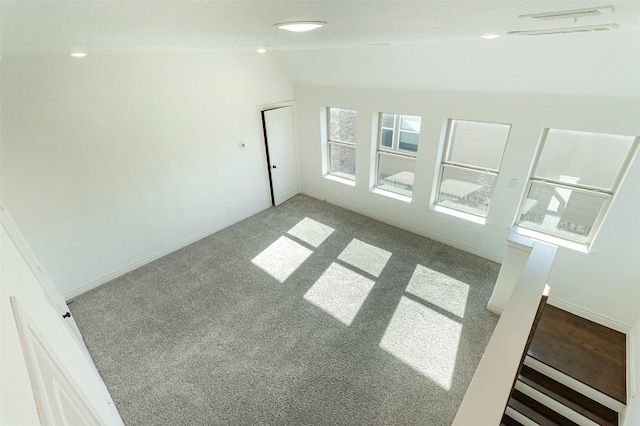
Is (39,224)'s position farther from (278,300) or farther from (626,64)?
(626,64)

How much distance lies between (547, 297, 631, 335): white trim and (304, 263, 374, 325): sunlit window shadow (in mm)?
2401

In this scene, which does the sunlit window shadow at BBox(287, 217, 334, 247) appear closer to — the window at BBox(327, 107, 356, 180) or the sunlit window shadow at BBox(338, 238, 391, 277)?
the sunlit window shadow at BBox(338, 238, 391, 277)

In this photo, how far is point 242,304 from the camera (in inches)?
142

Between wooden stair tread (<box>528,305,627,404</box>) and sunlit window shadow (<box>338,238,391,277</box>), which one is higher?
sunlit window shadow (<box>338,238,391,277</box>)

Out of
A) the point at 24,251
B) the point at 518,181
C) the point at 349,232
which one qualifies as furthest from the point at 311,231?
the point at 24,251

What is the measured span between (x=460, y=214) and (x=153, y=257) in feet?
16.0

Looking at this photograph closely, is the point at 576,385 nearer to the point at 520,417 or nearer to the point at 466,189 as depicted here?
the point at 520,417

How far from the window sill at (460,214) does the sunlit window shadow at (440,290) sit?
102 centimetres

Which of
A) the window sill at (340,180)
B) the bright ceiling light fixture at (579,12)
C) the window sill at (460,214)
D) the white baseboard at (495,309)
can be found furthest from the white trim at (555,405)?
the window sill at (340,180)

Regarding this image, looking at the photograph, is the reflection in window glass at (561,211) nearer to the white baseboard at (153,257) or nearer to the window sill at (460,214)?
the window sill at (460,214)

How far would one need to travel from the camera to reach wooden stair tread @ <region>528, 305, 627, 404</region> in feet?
8.98

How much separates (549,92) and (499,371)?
311 cm

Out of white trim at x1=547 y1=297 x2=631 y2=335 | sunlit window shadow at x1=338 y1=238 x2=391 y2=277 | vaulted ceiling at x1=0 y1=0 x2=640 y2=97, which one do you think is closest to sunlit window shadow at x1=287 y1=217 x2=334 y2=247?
sunlit window shadow at x1=338 y1=238 x2=391 y2=277

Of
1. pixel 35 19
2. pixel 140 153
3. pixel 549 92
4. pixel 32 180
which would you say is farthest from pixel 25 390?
pixel 549 92
